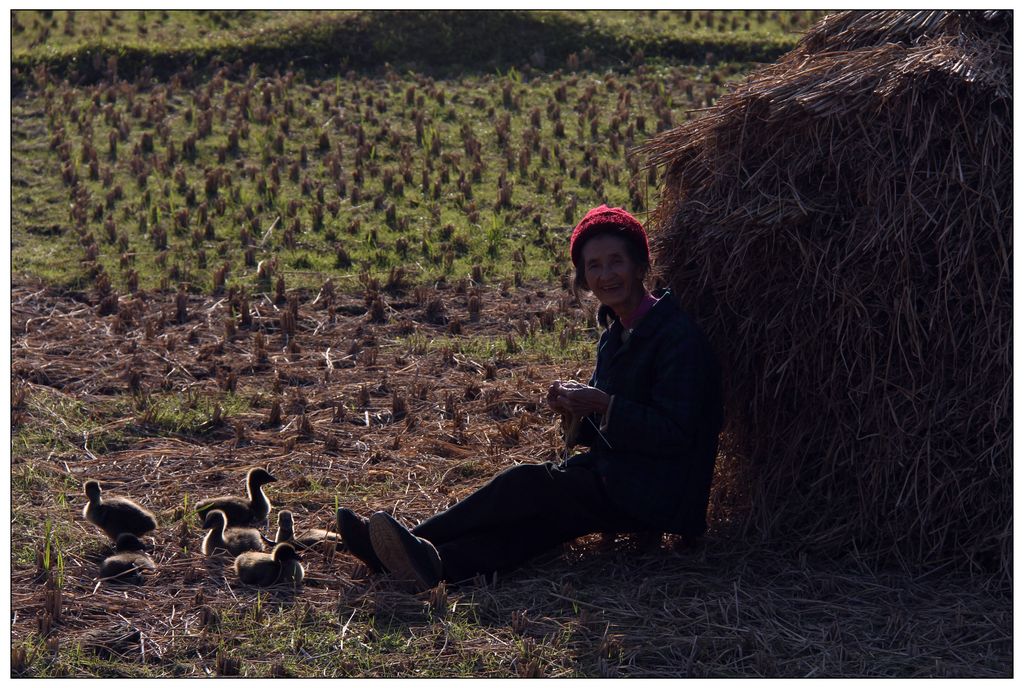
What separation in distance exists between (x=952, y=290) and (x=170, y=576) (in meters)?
3.54

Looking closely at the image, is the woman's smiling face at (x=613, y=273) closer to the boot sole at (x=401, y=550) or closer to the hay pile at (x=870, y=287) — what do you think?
the hay pile at (x=870, y=287)

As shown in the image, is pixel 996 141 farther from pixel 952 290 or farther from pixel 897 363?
pixel 897 363

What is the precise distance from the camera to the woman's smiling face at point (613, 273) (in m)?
5.65

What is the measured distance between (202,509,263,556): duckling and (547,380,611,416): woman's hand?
1544 mm

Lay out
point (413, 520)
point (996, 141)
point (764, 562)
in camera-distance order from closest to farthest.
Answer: point (996, 141), point (764, 562), point (413, 520)

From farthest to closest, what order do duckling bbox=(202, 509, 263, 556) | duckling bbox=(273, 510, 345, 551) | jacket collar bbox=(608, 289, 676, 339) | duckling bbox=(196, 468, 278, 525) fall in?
duckling bbox=(196, 468, 278, 525), duckling bbox=(273, 510, 345, 551), duckling bbox=(202, 509, 263, 556), jacket collar bbox=(608, 289, 676, 339)

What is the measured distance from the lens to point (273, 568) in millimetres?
5645

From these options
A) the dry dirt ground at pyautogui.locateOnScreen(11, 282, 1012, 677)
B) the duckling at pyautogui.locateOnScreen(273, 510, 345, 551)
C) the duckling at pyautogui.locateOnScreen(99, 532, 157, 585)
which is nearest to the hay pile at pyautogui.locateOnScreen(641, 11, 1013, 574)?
the dry dirt ground at pyautogui.locateOnScreen(11, 282, 1012, 677)

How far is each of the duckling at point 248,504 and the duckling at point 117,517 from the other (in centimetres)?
30

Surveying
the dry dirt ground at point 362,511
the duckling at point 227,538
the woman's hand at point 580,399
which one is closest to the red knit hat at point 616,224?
the woman's hand at point 580,399

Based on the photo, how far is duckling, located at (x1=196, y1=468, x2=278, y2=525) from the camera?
6297 millimetres

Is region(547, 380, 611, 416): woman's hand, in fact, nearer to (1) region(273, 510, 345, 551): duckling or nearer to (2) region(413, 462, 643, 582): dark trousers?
(2) region(413, 462, 643, 582): dark trousers

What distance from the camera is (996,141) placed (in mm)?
5344

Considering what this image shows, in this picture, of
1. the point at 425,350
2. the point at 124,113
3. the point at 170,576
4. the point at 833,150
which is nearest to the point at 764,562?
the point at 833,150
